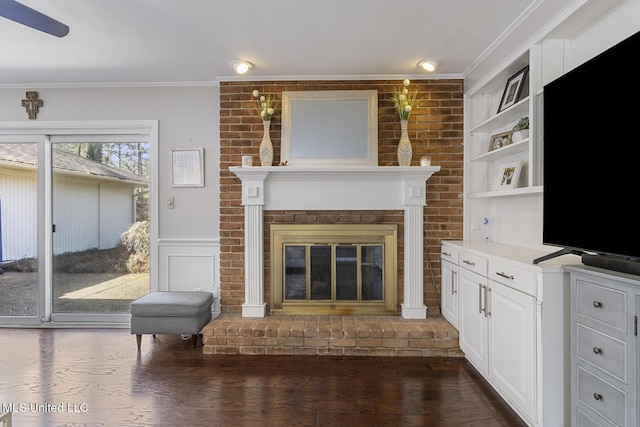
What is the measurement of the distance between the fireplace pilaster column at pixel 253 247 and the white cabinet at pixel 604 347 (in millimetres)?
2282

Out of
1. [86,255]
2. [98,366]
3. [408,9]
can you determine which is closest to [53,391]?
[98,366]

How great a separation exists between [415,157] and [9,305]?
14.3ft

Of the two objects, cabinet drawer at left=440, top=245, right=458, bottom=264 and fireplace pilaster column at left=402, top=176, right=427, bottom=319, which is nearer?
cabinet drawer at left=440, top=245, right=458, bottom=264

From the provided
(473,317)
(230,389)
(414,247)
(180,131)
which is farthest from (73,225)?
(473,317)

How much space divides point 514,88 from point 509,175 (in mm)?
644

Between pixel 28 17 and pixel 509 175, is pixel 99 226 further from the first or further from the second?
pixel 509 175

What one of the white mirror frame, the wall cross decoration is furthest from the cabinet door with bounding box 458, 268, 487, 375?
the wall cross decoration

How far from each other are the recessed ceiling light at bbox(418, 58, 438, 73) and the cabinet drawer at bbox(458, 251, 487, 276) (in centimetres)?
155

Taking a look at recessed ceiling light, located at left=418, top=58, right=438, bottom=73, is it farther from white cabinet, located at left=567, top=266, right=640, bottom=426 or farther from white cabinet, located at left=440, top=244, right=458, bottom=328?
white cabinet, located at left=567, top=266, right=640, bottom=426

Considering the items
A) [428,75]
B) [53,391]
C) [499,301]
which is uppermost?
[428,75]

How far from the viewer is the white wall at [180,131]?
332 cm

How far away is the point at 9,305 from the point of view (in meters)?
3.48

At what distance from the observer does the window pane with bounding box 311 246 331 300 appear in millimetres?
3182

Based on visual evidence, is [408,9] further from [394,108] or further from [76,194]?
[76,194]
